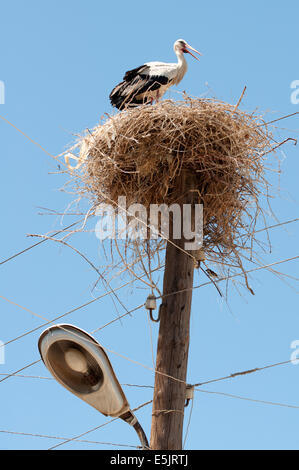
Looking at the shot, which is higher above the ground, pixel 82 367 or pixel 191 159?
pixel 191 159

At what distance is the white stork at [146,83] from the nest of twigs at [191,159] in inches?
58.4

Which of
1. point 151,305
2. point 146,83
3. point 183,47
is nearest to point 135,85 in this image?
point 146,83

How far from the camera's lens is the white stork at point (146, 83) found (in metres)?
7.70

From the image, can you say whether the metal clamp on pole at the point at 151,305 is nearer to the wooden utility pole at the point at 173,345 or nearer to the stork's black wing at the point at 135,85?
the wooden utility pole at the point at 173,345

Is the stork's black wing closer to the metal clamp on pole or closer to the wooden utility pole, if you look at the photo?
the wooden utility pole

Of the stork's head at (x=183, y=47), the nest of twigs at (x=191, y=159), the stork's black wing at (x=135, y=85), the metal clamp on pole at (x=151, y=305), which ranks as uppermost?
the stork's head at (x=183, y=47)

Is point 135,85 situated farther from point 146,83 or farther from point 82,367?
point 82,367

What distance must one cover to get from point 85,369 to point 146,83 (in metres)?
3.34

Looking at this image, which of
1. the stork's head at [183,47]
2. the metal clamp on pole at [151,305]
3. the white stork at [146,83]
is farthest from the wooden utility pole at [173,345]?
the stork's head at [183,47]

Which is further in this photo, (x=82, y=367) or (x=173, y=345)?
(x=173, y=345)

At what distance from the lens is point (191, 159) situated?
5.79 meters

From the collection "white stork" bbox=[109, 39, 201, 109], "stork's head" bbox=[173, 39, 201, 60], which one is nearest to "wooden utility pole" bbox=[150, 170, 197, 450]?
"white stork" bbox=[109, 39, 201, 109]

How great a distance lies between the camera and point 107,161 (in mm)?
5969

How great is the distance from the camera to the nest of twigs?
583 cm
